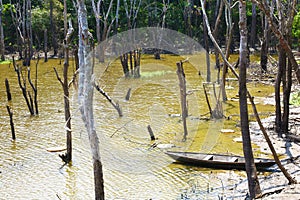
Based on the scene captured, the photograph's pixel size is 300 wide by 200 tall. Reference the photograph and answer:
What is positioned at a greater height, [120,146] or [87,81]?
[87,81]

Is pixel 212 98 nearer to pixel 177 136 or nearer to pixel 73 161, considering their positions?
pixel 177 136

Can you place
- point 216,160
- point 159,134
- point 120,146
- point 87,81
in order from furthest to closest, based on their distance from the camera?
point 159,134
point 120,146
point 216,160
point 87,81

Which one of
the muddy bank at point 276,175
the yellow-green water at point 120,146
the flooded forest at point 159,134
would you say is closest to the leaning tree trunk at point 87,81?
the flooded forest at point 159,134

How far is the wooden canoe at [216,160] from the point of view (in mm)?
8445

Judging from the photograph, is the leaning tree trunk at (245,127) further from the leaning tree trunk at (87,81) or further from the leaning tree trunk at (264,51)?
the leaning tree trunk at (264,51)

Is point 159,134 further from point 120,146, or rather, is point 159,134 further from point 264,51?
point 264,51

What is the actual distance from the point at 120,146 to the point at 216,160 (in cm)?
263

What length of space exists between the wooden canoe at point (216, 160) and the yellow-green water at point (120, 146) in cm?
13

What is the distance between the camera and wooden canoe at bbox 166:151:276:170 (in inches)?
332

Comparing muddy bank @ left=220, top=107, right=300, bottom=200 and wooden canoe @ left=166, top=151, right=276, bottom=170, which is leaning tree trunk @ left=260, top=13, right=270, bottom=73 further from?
wooden canoe @ left=166, top=151, right=276, bottom=170

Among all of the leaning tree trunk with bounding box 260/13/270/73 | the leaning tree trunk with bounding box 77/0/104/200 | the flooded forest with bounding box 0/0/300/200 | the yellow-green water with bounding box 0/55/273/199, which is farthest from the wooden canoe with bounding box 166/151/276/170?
the leaning tree trunk with bounding box 260/13/270/73

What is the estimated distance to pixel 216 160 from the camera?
884 centimetres

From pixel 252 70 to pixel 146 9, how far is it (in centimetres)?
1270

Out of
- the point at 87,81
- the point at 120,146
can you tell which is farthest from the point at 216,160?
the point at 87,81
